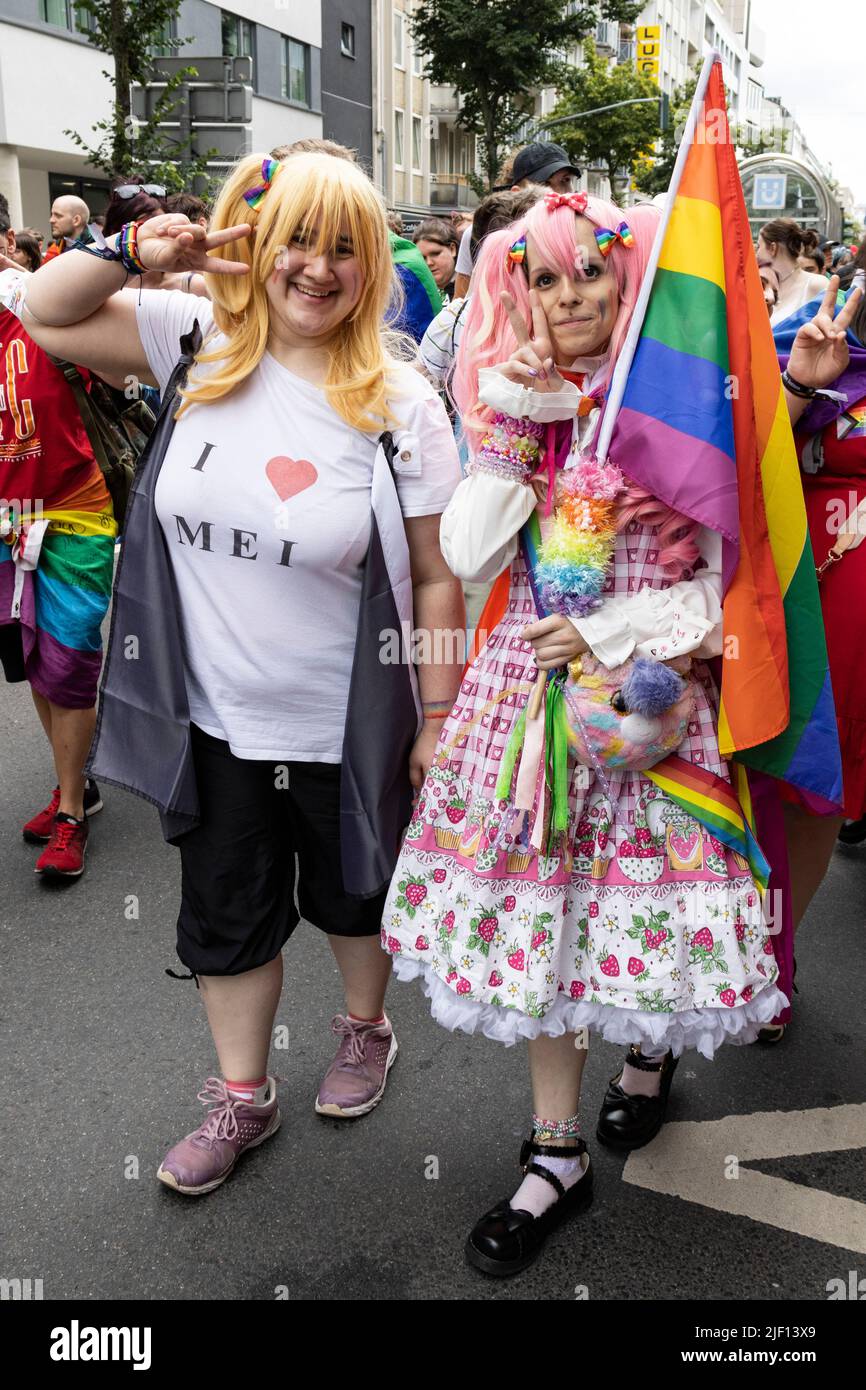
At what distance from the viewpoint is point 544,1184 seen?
7.40 ft

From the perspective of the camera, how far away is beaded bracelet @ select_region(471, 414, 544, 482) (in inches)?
77.4

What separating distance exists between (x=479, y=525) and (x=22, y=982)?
1974 mm

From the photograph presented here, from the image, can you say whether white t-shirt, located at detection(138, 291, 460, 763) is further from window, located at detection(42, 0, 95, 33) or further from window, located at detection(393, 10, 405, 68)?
window, located at detection(393, 10, 405, 68)

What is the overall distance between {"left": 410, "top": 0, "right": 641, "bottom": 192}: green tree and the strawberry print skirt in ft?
97.5

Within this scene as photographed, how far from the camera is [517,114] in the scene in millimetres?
32062

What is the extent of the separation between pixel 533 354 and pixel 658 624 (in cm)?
49

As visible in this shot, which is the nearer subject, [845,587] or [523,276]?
[523,276]

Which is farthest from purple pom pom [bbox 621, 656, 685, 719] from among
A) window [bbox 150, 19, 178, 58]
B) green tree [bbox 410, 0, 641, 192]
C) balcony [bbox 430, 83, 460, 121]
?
balcony [bbox 430, 83, 460, 121]

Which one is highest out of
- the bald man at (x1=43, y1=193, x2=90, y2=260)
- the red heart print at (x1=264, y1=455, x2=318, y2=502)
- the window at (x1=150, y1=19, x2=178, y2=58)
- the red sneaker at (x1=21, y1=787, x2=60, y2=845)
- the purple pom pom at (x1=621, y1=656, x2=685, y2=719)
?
the window at (x1=150, y1=19, x2=178, y2=58)

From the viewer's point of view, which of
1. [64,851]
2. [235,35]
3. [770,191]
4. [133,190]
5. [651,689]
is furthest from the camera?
[235,35]

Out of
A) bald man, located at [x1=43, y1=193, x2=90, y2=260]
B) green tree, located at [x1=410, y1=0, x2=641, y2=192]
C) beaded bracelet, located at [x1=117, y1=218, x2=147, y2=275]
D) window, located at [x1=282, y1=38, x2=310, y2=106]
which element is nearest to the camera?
beaded bracelet, located at [x1=117, y1=218, x2=147, y2=275]

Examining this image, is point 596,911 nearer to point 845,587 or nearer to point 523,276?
point 845,587

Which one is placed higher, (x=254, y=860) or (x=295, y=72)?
(x=295, y=72)

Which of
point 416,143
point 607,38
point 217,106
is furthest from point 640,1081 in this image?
point 607,38
